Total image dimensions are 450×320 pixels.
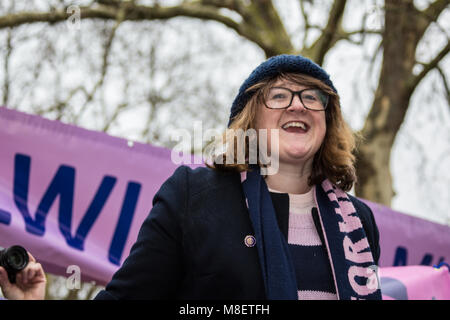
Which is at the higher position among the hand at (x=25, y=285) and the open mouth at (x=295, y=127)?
the open mouth at (x=295, y=127)

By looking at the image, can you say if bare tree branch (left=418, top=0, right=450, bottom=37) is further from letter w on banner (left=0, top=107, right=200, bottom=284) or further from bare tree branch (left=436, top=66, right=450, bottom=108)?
letter w on banner (left=0, top=107, right=200, bottom=284)

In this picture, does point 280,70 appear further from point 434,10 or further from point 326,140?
point 434,10

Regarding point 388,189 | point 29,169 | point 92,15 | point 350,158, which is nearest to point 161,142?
point 92,15

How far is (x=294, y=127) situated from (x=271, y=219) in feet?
1.32

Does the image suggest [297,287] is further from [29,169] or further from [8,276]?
[29,169]

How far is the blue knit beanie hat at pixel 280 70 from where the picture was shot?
1797mm

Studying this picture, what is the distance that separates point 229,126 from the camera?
1864mm

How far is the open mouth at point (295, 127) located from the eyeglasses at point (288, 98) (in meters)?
0.06

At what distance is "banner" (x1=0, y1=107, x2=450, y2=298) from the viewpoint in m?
3.11

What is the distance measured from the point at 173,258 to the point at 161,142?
9905mm

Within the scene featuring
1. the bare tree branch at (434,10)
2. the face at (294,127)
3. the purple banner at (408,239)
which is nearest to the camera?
the face at (294,127)

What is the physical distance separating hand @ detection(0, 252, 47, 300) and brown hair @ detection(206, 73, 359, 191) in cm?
64

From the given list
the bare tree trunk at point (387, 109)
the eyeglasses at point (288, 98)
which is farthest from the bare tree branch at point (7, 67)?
the eyeglasses at point (288, 98)

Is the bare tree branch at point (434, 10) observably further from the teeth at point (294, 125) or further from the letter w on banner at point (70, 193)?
the teeth at point (294, 125)
